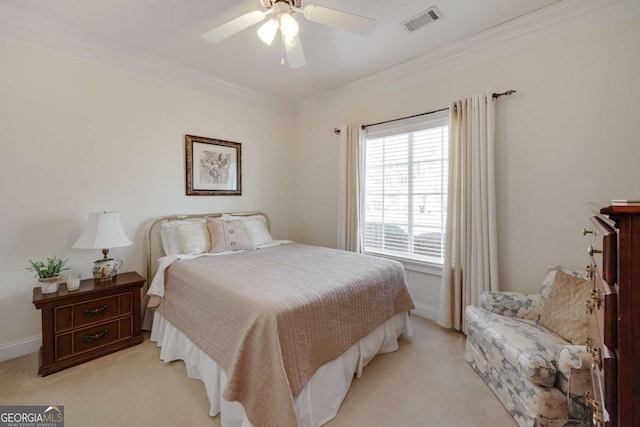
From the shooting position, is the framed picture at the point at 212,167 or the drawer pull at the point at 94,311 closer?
the drawer pull at the point at 94,311

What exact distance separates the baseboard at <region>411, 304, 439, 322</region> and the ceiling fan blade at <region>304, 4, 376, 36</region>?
2.77m

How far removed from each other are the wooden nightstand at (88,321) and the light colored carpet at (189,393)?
0.09 metres

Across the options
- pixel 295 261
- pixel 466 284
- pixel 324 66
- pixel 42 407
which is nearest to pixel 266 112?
pixel 324 66

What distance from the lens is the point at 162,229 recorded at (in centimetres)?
292

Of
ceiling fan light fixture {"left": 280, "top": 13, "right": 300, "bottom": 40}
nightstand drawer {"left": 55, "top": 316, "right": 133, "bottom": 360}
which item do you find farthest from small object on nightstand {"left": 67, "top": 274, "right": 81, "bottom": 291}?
ceiling fan light fixture {"left": 280, "top": 13, "right": 300, "bottom": 40}

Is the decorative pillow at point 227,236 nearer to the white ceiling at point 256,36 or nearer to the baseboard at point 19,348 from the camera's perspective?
the baseboard at point 19,348

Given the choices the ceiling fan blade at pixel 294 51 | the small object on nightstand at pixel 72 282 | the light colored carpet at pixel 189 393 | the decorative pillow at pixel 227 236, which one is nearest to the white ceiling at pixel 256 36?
the ceiling fan blade at pixel 294 51

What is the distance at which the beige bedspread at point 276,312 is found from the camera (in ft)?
4.76

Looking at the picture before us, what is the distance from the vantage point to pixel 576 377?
1.41 metres

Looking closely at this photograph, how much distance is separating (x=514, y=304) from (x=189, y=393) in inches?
98.1

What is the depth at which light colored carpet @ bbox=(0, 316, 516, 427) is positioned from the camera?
1.69 m

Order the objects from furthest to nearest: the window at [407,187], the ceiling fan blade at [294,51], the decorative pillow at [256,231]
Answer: the decorative pillow at [256,231] → the window at [407,187] → the ceiling fan blade at [294,51]

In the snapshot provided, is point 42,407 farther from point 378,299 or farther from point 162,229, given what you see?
point 378,299

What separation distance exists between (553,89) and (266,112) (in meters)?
3.29
